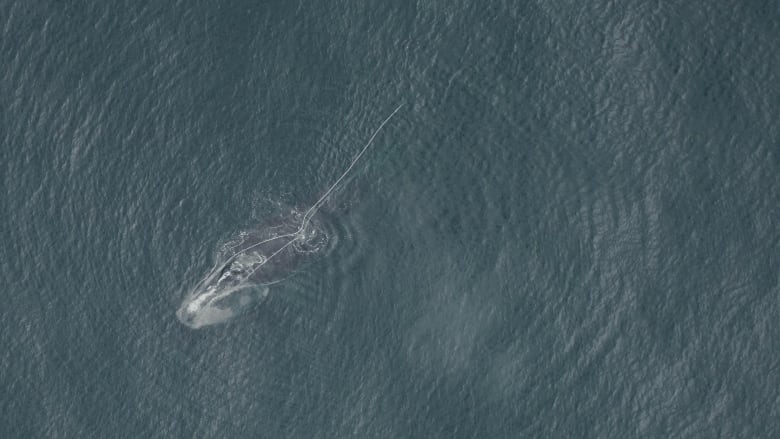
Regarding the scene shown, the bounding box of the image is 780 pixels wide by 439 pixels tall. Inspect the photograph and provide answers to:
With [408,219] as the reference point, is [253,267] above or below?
below

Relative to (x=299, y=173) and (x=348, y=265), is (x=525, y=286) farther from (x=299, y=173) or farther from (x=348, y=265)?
(x=299, y=173)

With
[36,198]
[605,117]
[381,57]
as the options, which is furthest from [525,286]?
[36,198]

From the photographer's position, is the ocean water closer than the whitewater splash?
Yes

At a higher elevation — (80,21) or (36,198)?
(80,21)

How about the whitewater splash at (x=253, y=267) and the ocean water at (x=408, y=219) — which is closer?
the ocean water at (x=408, y=219)
